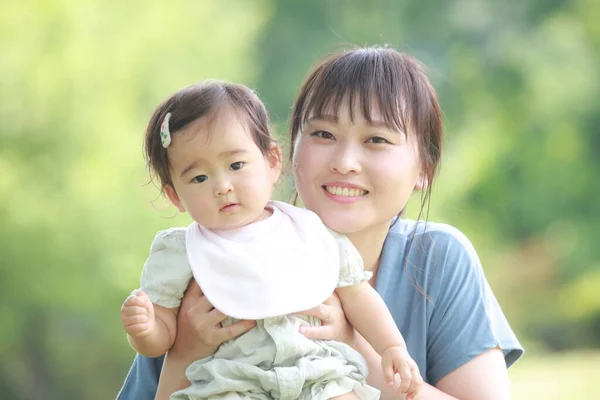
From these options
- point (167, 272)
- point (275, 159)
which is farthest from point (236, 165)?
point (167, 272)

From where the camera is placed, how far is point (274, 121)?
5371 millimetres

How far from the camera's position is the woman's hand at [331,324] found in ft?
5.87

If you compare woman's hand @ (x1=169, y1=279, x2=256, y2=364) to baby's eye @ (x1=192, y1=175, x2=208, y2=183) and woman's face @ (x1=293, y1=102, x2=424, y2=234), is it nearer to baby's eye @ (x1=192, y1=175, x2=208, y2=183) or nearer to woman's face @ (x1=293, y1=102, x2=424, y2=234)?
baby's eye @ (x1=192, y1=175, x2=208, y2=183)

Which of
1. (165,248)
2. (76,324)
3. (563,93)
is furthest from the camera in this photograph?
(563,93)

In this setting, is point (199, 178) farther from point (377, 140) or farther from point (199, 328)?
point (377, 140)

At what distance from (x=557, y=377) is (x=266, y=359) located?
19.9 ft

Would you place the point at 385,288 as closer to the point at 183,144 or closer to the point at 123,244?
the point at 183,144

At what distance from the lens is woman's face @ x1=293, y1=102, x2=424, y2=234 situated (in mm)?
1994

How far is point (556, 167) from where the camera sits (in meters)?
8.46

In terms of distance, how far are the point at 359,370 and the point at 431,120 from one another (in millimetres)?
682

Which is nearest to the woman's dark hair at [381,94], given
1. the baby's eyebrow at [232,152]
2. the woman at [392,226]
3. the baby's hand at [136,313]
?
the woman at [392,226]

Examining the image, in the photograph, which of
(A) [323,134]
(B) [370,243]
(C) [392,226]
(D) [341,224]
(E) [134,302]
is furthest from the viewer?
(C) [392,226]

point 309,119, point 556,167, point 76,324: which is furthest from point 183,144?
point 556,167

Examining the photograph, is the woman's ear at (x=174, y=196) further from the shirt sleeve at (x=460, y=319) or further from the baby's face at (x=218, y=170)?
the shirt sleeve at (x=460, y=319)
